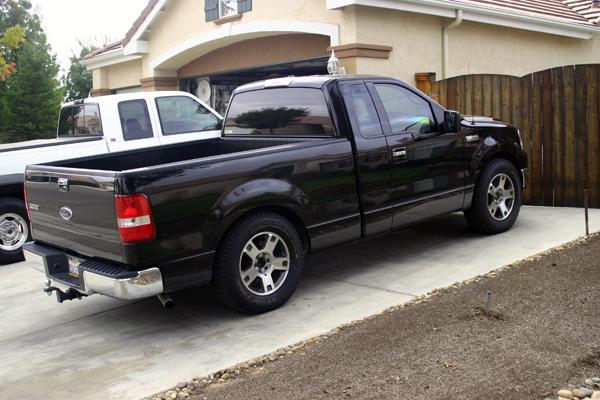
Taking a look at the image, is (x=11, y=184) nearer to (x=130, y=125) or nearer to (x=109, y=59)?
(x=130, y=125)

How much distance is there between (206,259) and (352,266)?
2.23 meters

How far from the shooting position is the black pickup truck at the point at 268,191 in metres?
4.80

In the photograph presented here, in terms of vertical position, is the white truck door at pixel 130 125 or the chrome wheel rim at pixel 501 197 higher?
the white truck door at pixel 130 125

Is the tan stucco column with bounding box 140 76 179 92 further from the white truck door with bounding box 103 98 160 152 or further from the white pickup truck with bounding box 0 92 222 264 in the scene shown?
the white truck door with bounding box 103 98 160 152

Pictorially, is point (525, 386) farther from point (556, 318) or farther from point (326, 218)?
point (326, 218)

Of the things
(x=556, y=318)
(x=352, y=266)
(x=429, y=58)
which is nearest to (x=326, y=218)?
(x=352, y=266)

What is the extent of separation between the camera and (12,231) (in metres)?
8.38

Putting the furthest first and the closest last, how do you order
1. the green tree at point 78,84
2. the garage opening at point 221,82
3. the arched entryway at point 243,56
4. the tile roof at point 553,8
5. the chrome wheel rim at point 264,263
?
the green tree at point 78,84 → the garage opening at point 221,82 → the tile roof at point 553,8 → the arched entryway at point 243,56 → the chrome wheel rim at point 264,263

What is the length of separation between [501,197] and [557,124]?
218 centimetres

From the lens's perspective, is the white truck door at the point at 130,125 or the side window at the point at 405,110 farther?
the white truck door at the point at 130,125

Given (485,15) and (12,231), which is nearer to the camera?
(12,231)

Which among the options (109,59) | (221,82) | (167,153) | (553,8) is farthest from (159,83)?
(167,153)

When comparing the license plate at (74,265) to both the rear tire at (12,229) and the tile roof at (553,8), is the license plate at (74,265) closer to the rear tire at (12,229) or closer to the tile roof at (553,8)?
the rear tire at (12,229)

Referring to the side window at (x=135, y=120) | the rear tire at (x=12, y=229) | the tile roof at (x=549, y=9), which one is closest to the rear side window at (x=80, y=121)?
the side window at (x=135, y=120)
